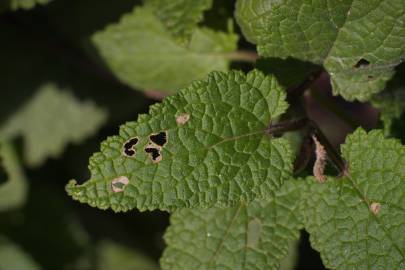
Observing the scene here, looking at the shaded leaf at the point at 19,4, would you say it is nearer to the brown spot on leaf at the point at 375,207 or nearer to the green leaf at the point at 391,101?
the green leaf at the point at 391,101

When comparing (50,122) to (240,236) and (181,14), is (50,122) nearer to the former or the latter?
(181,14)

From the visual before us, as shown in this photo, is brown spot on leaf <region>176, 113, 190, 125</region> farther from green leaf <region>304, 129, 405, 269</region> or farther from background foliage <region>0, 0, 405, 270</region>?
green leaf <region>304, 129, 405, 269</region>

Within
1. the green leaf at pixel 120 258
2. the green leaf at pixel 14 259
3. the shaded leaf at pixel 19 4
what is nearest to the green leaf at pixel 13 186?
the green leaf at pixel 14 259

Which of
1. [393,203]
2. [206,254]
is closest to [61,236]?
[206,254]

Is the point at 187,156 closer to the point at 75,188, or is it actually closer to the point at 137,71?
the point at 75,188

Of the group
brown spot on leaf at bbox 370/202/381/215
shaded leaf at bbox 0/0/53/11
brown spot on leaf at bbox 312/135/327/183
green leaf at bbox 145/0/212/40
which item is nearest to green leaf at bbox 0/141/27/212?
shaded leaf at bbox 0/0/53/11

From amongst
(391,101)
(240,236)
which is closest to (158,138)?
(240,236)
